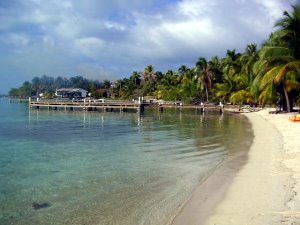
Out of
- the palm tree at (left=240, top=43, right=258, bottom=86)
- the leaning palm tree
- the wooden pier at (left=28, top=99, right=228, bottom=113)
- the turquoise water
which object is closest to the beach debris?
the turquoise water

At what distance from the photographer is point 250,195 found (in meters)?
9.04

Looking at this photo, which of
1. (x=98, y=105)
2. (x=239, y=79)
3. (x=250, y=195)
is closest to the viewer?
(x=250, y=195)

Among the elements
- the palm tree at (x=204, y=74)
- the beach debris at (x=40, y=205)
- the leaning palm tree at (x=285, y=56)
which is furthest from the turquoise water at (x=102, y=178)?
the palm tree at (x=204, y=74)

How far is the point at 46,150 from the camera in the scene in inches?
703

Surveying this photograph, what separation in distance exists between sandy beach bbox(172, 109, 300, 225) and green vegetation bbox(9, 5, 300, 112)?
66.8ft

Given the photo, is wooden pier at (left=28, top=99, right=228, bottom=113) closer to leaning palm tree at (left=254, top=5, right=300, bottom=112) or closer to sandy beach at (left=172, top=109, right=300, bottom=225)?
leaning palm tree at (left=254, top=5, right=300, bottom=112)

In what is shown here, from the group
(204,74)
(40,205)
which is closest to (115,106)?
(204,74)

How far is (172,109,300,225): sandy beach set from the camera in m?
7.37

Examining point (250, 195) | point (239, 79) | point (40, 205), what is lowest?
point (40, 205)

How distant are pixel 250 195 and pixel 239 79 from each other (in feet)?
161

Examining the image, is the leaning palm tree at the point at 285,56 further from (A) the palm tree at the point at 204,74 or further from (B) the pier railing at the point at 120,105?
(A) the palm tree at the point at 204,74

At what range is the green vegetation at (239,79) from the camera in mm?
32406

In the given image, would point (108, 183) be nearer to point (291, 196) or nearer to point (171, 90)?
point (291, 196)

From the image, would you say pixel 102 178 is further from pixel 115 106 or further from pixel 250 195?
pixel 115 106
